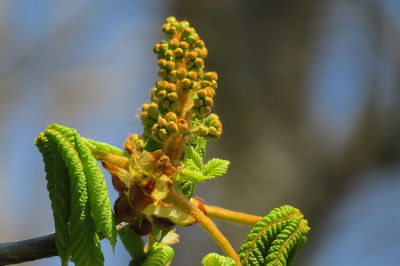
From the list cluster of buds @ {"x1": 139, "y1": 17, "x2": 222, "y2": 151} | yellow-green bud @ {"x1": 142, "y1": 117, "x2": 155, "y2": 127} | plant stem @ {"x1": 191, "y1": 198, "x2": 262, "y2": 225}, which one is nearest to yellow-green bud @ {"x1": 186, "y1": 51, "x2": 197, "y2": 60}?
cluster of buds @ {"x1": 139, "y1": 17, "x2": 222, "y2": 151}

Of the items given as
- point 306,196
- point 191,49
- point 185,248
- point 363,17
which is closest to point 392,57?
point 363,17

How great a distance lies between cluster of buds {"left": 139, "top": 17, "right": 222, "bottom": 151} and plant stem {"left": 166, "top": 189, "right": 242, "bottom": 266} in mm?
78

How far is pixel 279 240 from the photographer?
1062 mm

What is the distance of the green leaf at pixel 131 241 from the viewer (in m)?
1.14

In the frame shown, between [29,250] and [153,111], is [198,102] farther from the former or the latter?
[29,250]

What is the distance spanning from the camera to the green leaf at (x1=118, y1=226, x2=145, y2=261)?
1.14 metres

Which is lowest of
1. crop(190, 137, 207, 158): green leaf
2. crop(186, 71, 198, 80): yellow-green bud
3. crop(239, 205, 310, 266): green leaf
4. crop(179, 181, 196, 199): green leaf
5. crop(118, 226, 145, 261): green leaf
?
crop(118, 226, 145, 261): green leaf

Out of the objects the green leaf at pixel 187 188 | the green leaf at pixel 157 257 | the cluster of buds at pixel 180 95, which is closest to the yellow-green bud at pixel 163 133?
the cluster of buds at pixel 180 95

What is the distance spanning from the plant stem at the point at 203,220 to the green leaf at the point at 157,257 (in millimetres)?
127

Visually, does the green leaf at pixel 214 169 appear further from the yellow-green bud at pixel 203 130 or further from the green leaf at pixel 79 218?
the green leaf at pixel 79 218

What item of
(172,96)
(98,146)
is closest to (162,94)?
(172,96)

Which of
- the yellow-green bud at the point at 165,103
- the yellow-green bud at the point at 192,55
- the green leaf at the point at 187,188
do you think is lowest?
the green leaf at the point at 187,188

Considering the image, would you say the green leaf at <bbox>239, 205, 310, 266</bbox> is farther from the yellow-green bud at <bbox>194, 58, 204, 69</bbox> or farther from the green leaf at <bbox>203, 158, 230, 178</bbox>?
the yellow-green bud at <bbox>194, 58, 204, 69</bbox>

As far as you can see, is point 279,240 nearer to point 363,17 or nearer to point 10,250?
point 10,250
